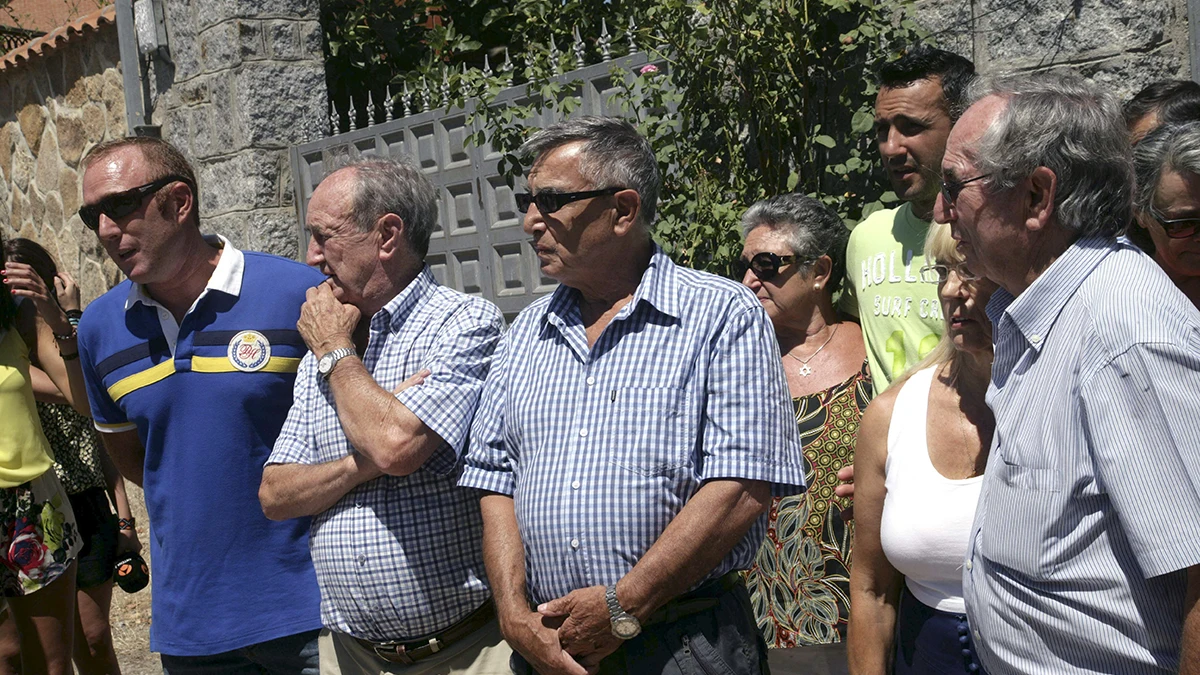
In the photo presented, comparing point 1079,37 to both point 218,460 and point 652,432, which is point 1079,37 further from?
point 218,460

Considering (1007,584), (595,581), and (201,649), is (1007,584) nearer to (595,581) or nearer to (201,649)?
(595,581)

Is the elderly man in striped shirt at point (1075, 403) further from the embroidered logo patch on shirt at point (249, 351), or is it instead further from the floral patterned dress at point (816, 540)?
the embroidered logo patch on shirt at point (249, 351)

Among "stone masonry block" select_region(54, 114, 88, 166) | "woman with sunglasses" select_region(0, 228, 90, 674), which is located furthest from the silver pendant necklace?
"stone masonry block" select_region(54, 114, 88, 166)

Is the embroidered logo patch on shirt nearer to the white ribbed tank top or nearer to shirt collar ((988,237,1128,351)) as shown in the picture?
the white ribbed tank top

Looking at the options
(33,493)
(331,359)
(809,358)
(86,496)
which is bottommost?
(86,496)

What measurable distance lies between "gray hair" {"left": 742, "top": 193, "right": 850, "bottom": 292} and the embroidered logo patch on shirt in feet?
4.59

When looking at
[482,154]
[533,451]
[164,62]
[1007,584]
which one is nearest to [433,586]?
[533,451]

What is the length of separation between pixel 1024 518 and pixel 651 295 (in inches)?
38.4

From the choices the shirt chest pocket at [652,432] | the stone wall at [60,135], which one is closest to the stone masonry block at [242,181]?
the stone wall at [60,135]

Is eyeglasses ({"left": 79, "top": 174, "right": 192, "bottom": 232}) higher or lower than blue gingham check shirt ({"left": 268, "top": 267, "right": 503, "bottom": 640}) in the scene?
higher

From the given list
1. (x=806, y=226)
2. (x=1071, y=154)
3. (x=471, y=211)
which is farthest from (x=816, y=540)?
(x=471, y=211)

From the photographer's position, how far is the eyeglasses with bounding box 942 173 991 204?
5.78ft

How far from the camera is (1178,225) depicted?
2.26 meters

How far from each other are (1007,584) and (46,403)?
3.89m
